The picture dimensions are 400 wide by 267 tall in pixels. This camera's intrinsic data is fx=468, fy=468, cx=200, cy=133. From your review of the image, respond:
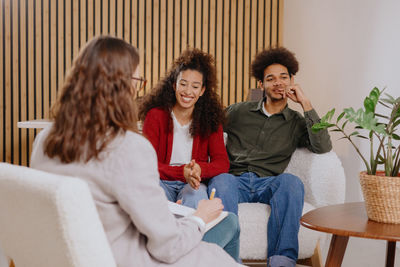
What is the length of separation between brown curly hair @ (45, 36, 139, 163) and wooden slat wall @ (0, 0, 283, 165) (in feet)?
15.0

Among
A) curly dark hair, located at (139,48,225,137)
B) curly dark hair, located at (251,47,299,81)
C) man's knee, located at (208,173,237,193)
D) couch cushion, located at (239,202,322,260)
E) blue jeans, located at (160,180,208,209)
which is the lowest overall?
couch cushion, located at (239,202,322,260)

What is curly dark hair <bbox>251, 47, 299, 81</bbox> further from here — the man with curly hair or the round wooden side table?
the round wooden side table

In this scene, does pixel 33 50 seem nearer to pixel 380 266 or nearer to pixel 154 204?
pixel 380 266

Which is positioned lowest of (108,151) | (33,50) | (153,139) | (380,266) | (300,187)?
(380,266)

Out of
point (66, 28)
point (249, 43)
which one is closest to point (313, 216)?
point (249, 43)

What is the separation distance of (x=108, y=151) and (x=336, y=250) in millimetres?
1069

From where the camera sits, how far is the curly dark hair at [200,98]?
2662mm

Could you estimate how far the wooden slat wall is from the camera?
5664 millimetres

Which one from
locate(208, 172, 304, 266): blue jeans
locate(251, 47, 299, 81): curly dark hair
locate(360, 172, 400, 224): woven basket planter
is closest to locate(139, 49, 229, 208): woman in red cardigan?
locate(208, 172, 304, 266): blue jeans

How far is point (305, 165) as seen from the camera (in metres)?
2.76

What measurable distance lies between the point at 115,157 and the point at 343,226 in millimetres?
961

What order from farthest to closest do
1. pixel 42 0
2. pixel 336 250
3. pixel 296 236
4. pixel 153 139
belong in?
pixel 42 0, pixel 153 139, pixel 296 236, pixel 336 250

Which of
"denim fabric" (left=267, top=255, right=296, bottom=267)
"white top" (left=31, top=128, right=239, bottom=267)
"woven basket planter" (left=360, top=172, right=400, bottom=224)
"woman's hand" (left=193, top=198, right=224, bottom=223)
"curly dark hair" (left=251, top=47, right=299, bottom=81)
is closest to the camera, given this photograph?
"white top" (left=31, top=128, right=239, bottom=267)

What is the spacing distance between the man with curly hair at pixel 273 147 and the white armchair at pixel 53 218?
1345mm
